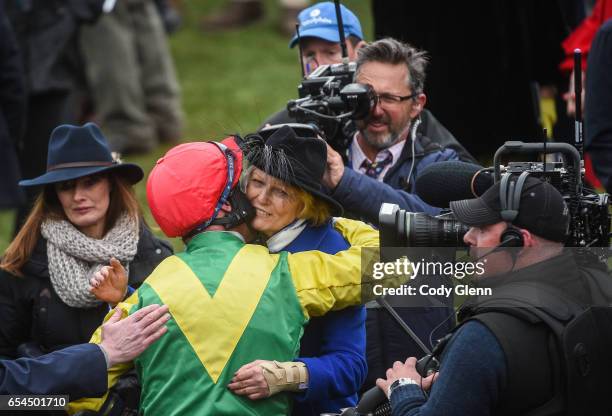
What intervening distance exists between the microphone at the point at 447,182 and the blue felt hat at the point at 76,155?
134 cm

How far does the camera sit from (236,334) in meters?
3.42

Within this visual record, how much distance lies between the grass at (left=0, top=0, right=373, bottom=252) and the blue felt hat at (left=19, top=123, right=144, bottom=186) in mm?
5737

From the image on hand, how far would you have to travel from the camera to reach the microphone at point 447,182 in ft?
12.8

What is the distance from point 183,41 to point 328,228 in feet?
34.9

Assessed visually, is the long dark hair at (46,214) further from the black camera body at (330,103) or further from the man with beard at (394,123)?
the man with beard at (394,123)

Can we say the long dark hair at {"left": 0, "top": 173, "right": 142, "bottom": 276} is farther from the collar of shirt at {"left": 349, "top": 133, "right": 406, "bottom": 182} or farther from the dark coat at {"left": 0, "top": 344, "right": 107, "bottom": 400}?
the collar of shirt at {"left": 349, "top": 133, "right": 406, "bottom": 182}

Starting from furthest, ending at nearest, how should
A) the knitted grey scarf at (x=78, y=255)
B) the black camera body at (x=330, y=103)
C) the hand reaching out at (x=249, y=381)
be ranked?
the black camera body at (x=330, y=103) < the knitted grey scarf at (x=78, y=255) < the hand reaching out at (x=249, y=381)

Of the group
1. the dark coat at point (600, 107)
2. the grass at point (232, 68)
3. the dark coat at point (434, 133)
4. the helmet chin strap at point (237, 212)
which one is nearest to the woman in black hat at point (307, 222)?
the helmet chin strap at point (237, 212)

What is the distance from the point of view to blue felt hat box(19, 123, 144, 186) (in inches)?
183

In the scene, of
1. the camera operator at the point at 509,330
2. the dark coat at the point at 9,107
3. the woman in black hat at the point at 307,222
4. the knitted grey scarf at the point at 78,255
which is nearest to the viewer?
the camera operator at the point at 509,330

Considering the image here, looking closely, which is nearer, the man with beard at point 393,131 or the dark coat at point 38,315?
the dark coat at point 38,315

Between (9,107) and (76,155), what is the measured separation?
2.30 m

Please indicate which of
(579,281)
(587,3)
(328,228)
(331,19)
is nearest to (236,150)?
(328,228)

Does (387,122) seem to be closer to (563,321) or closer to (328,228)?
(328,228)
